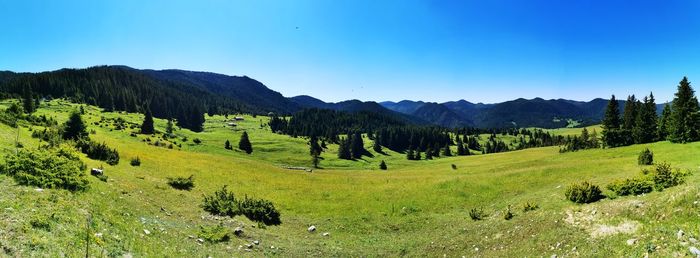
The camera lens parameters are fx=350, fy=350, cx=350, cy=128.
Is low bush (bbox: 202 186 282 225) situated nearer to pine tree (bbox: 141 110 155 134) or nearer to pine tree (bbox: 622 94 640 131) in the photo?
pine tree (bbox: 622 94 640 131)

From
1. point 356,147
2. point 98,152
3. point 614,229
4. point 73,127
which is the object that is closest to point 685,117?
point 614,229

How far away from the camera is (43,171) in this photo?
62.1 ft

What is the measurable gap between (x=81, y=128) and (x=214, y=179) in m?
20.4

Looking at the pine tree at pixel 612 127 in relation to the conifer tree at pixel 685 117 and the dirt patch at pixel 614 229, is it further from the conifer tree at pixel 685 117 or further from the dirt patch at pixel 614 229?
the dirt patch at pixel 614 229

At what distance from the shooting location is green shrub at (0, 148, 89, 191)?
18.0m

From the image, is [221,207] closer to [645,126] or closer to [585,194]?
[585,194]

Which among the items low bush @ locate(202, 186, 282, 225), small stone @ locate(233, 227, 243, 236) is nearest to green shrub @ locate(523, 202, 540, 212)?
low bush @ locate(202, 186, 282, 225)

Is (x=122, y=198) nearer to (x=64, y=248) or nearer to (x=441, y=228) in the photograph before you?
(x=64, y=248)

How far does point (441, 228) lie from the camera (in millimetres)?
27766

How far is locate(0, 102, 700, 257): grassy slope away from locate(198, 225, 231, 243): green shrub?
592 mm

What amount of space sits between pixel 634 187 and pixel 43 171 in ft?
115

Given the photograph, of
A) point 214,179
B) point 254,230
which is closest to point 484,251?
point 254,230

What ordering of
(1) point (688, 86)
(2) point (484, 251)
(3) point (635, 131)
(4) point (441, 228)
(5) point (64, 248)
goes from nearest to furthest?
(5) point (64, 248), (2) point (484, 251), (4) point (441, 228), (1) point (688, 86), (3) point (635, 131)

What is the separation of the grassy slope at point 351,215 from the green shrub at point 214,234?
0.59 metres
